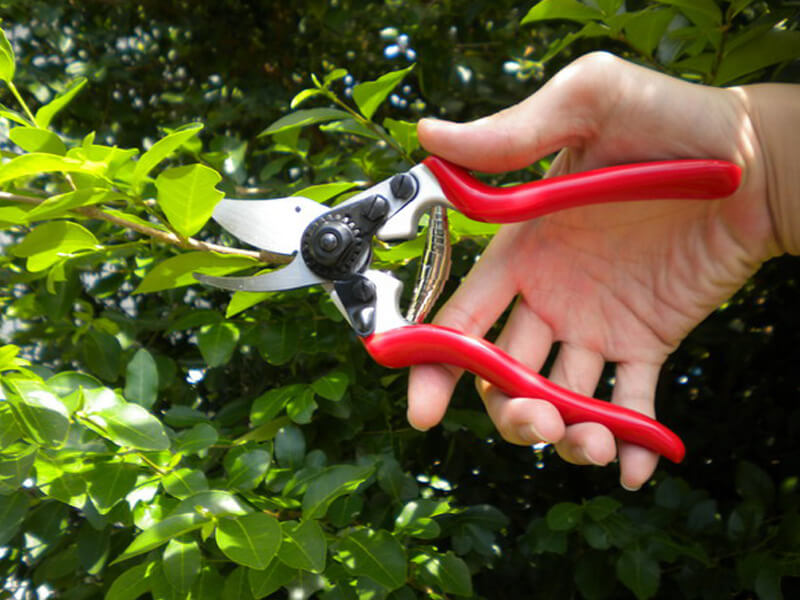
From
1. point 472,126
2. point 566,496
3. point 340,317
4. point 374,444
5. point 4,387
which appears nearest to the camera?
point 4,387

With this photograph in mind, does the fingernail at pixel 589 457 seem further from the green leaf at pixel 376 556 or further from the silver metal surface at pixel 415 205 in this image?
the silver metal surface at pixel 415 205

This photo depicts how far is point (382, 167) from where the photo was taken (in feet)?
5.12

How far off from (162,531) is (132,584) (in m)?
0.22

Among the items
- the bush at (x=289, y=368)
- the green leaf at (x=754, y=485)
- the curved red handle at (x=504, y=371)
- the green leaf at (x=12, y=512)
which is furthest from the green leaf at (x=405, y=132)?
the green leaf at (x=754, y=485)

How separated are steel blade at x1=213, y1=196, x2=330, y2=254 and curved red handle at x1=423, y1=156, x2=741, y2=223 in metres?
0.22

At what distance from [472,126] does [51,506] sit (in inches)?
35.5

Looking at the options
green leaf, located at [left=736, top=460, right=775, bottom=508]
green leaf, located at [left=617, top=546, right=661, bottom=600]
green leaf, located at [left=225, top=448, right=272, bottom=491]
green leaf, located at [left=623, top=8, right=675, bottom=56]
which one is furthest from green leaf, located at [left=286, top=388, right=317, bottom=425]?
green leaf, located at [left=736, top=460, right=775, bottom=508]

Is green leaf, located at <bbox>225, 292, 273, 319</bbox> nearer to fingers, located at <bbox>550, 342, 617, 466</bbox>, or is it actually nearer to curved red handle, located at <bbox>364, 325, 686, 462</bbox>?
curved red handle, located at <bbox>364, 325, 686, 462</bbox>

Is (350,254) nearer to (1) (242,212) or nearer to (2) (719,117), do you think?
(1) (242,212)

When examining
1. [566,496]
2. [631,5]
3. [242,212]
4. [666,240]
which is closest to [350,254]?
[242,212]

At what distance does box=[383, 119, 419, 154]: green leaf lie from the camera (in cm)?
133

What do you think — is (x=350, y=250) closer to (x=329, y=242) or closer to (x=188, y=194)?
(x=329, y=242)

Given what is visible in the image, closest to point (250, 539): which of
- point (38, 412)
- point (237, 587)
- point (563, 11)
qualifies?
point (237, 587)

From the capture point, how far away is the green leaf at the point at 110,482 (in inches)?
42.9
